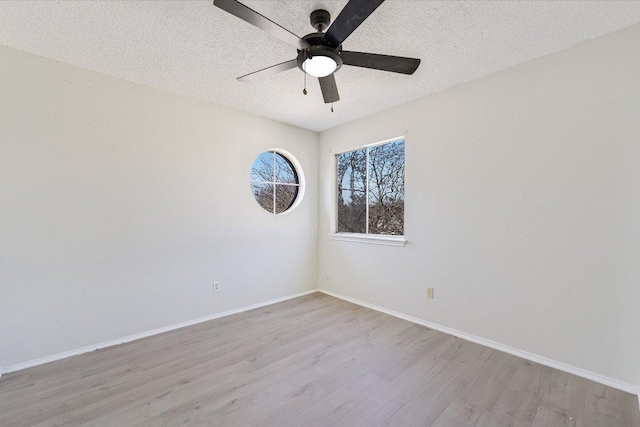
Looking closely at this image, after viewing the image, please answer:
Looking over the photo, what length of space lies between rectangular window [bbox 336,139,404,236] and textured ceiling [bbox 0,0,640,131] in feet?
3.09

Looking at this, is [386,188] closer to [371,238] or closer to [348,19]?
[371,238]

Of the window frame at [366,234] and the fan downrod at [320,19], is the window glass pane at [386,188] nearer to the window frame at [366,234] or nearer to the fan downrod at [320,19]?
the window frame at [366,234]

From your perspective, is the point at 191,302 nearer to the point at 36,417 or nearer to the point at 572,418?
the point at 36,417

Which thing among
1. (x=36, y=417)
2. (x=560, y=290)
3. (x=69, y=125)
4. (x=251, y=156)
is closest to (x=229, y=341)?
(x=36, y=417)

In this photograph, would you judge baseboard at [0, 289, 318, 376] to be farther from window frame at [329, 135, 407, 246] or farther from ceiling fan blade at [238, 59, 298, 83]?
ceiling fan blade at [238, 59, 298, 83]

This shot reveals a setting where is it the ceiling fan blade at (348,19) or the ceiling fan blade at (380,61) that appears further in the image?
the ceiling fan blade at (380,61)

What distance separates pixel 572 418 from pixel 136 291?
3.45m

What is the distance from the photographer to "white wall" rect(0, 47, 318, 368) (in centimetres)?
211

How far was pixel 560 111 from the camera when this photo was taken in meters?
2.09

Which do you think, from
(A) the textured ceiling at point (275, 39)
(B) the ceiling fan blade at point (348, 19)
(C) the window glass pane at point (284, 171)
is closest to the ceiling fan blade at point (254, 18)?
(B) the ceiling fan blade at point (348, 19)

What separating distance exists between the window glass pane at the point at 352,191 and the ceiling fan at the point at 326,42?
1804mm

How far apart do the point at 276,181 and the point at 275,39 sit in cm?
202

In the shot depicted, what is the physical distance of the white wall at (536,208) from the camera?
1.86 m

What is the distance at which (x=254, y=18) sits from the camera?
138cm
